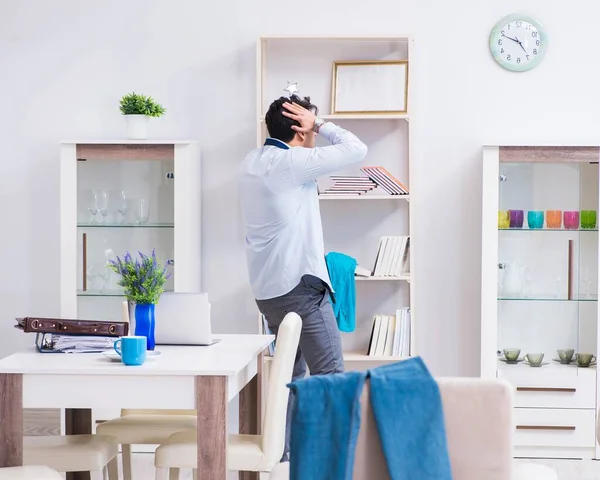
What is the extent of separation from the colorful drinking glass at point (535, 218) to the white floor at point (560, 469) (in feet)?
3.67

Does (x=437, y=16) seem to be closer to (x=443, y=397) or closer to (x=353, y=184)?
(x=353, y=184)

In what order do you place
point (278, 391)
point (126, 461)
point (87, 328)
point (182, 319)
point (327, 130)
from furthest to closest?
point (327, 130)
point (126, 461)
point (182, 319)
point (87, 328)
point (278, 391)

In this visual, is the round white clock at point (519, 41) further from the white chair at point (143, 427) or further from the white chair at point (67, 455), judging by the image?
the white chair at point (67, 455)

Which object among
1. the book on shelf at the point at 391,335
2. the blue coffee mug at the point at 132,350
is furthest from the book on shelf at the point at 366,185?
the blue coffee mug at the point at 132,350

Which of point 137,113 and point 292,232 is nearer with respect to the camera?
point 292,232

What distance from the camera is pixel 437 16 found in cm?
459

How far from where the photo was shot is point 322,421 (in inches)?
72.7

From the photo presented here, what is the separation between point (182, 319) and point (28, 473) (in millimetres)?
790

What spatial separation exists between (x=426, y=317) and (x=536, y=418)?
732mm

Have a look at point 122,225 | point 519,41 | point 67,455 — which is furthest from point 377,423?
point 519,41

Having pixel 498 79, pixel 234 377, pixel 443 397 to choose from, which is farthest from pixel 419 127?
pixel 443 397

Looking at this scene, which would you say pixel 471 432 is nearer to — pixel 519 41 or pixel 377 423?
pixel 377 423

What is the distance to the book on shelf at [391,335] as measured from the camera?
4387 millimetres

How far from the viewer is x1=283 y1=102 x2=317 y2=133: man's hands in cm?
362
